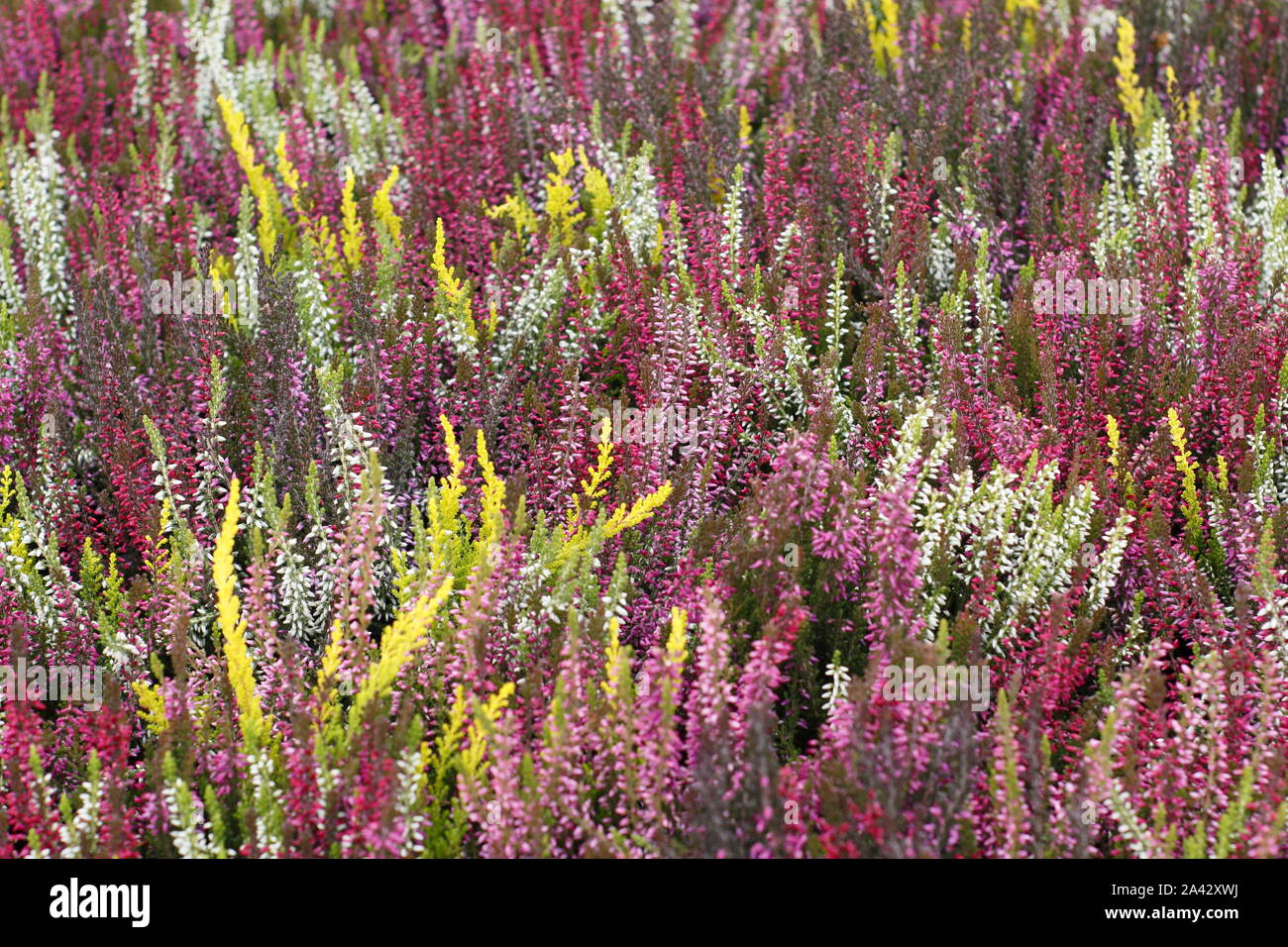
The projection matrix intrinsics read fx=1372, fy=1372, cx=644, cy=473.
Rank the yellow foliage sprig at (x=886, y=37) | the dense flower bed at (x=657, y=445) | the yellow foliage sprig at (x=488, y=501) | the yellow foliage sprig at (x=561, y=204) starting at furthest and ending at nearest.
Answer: the yellow foliage sprig at (x=886, y=37) → the yellow foliage sprig at (x=561, y=204) → the yellow foliage sprig at (x=488, y=501) → the dense flower bed at (x=657, y=445)

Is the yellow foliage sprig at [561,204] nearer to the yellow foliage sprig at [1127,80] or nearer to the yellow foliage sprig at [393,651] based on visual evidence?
the yellow foliage sprig at [393,651]

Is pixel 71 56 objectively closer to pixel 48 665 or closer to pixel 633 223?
pixel 633 223

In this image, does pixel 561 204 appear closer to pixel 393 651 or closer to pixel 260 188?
pixel 260 188

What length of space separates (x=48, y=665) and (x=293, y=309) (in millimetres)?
1154

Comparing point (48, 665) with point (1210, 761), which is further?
point (48, 665)

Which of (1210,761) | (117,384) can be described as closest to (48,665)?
(117,384)

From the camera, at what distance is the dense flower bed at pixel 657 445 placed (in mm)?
2748

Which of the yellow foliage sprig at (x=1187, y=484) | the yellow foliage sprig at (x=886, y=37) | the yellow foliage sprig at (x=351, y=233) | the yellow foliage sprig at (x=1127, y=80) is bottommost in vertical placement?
the yellow foliage sprig at (x=1187, y=484)

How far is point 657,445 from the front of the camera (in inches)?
138

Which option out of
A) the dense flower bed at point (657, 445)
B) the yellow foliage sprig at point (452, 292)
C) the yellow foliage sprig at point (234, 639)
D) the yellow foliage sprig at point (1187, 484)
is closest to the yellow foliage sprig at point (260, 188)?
the dense flower bed at point (657, 445)

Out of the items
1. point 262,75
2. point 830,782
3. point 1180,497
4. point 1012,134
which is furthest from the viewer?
point 262,75

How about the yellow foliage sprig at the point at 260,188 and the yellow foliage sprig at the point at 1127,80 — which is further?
the yellow foliage sprig at the point at 1127,80

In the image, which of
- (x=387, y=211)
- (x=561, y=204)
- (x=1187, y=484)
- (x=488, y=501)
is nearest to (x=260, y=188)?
(x=387, y=211)

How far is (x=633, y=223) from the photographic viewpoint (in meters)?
4.49
